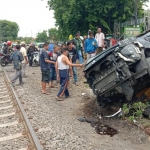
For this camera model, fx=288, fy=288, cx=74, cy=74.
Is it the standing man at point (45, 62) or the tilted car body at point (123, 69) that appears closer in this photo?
the tilted car body at point (123, 69)

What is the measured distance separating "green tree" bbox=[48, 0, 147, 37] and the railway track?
35.6 ft

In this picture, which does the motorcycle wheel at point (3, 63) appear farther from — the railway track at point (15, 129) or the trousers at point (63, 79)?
the trousers at point (63, 79)

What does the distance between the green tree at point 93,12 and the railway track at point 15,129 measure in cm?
1085

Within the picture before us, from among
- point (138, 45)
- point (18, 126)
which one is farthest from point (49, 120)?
point (138, 45)

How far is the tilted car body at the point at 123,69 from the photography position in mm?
5441

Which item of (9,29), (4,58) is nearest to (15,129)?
(4,58)

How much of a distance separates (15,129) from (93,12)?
1314cm

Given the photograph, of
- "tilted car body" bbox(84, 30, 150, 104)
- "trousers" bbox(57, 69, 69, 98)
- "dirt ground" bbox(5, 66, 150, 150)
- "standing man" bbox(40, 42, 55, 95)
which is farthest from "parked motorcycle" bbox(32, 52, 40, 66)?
"tilted car body" bbox(84, 30, 150, 104)

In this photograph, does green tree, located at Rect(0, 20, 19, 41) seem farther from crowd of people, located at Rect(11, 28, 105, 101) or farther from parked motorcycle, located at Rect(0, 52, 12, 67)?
crowd of people, located at Rect(11, 28, 105, 101)

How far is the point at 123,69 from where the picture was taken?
5.51 m

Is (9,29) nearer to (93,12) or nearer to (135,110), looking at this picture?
(93,12)

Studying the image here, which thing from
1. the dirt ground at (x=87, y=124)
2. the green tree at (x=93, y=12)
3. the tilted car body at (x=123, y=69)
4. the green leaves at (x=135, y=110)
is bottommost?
the dirt ground at (x=87, y=124)

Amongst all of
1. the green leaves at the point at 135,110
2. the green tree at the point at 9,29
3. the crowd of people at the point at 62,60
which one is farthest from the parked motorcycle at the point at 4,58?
the green tree at the point at 9,29

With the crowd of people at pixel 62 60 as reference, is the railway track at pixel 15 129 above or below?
below
